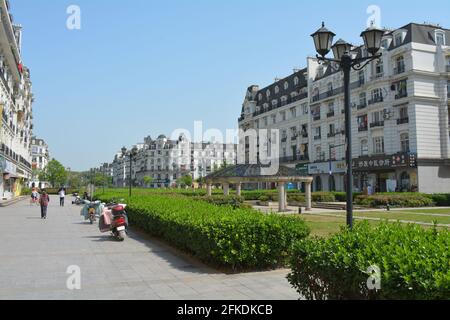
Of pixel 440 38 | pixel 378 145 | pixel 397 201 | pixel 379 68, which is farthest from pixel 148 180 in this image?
pixel 397 201

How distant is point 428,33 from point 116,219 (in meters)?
38.4

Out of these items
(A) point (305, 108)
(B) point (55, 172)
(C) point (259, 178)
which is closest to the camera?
(C) point (259, 178)

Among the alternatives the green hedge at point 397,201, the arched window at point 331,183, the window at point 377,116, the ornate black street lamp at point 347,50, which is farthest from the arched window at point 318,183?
the ornate black street lamp at point 347,50

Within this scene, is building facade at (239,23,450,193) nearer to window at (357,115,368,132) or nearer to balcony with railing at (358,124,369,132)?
balcony with railing at (358,124,369,132)

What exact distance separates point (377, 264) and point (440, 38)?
43.2 m

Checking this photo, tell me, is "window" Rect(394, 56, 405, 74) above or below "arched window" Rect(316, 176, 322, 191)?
above

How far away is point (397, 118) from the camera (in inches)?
1553

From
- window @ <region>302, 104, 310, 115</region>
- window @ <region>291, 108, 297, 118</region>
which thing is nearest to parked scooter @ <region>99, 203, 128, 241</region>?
window @ <region>302, 104, 310, 115</region>

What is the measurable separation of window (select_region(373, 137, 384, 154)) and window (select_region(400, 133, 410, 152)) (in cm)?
236

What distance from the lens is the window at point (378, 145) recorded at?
4125 centimetres

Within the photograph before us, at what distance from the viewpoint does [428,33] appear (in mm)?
39250

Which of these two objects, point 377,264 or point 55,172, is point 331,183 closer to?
point 377,264

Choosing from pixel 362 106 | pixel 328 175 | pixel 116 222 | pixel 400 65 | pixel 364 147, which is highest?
pixel 400 65

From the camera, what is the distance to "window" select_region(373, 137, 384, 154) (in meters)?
41.2
